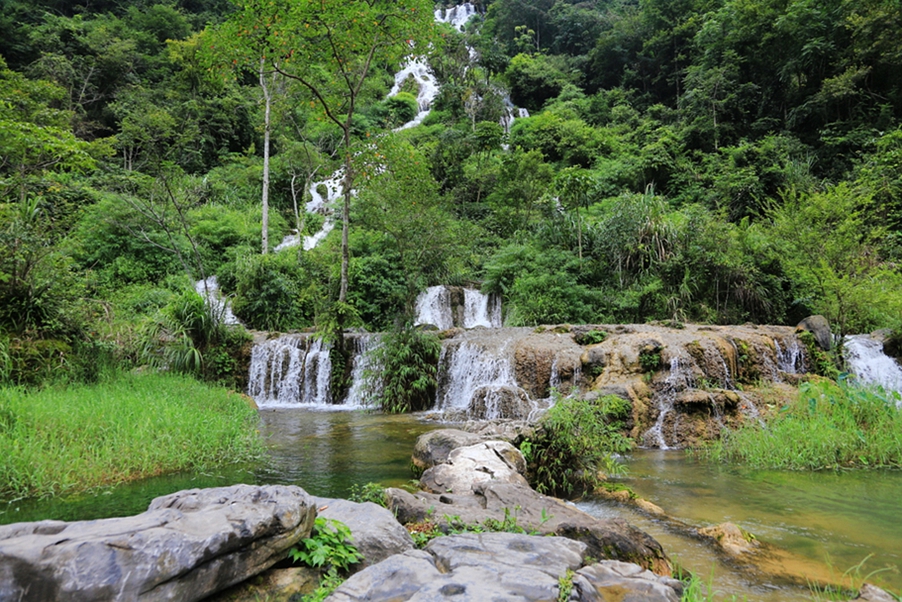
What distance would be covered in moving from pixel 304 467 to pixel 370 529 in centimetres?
308

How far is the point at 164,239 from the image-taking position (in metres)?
17.0

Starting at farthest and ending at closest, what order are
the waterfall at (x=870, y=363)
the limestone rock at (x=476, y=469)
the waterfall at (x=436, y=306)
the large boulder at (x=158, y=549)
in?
the waterfall at (x=436, y=306) → the waterfall at (x=870, y=363) → the limestone rock at (x=476, y=469) → the large boulder at (x=158, y=549)

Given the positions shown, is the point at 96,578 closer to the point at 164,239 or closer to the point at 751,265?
the point at 751,265

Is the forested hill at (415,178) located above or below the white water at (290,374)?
above

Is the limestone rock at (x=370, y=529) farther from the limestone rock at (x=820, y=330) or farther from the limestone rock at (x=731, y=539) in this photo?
the limestone rock at (x=820, y=330)

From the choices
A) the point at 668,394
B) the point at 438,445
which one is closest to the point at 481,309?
the point at 668,394

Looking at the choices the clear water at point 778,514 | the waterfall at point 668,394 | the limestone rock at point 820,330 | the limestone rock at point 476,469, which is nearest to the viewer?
the clear water at point 778,514

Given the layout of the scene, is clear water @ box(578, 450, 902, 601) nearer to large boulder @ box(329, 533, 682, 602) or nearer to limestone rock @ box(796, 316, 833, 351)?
large boulder @ box(329, 533, 682, 602)

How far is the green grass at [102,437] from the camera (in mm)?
4230

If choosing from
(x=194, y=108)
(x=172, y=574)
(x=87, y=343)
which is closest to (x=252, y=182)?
(x=194, y=108)

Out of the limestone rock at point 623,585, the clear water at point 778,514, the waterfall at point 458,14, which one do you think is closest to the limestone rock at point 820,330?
the clear water at point 778,514

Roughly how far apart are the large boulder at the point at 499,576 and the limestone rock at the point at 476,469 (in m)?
1.75

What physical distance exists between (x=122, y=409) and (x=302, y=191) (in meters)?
20.8

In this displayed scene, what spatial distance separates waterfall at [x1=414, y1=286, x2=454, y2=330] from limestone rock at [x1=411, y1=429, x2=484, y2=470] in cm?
1060
